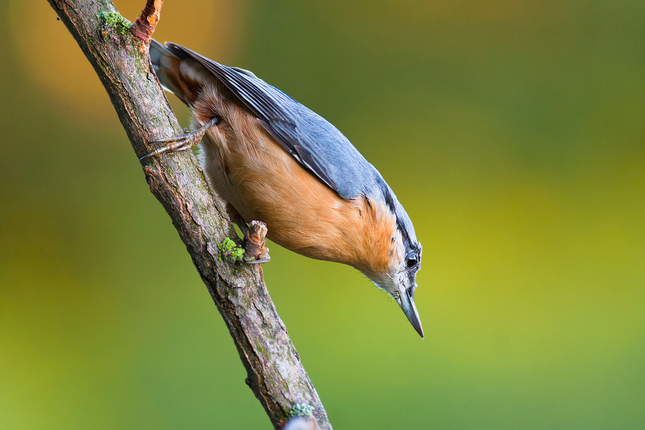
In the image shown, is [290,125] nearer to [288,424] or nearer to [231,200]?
[231,200]

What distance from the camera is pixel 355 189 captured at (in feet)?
4.53

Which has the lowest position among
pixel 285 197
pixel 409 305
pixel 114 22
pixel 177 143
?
pixel 409 305

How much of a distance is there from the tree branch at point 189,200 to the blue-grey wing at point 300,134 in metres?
0.23

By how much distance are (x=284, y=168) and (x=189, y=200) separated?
0.30m

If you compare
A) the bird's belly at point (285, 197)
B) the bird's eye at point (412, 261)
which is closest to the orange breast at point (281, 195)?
the bird's belly at point (285, 197)

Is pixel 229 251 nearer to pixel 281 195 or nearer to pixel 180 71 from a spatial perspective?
pixel 281 195

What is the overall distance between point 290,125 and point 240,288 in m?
0.51

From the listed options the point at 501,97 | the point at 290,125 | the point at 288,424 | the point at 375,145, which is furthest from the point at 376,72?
the point at 288,424

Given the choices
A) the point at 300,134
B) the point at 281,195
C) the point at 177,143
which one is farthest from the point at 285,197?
the point at 177,143

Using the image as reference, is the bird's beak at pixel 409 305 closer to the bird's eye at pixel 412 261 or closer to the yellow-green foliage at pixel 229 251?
the bird's eye at pixel 412 261

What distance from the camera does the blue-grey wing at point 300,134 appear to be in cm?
134

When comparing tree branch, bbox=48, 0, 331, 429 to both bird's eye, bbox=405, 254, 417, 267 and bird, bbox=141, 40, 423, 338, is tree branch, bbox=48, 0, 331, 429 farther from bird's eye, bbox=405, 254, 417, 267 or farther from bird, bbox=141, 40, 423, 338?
bird's eye, bbox=405, 254, 417, 267

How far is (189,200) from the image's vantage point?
1167mm

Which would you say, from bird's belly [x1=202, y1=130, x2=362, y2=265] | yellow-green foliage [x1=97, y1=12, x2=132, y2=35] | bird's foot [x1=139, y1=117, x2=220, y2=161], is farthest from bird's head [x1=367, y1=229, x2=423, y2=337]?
yellow-green foliage [x1=97, y1=12, x2=132, y2=35]
